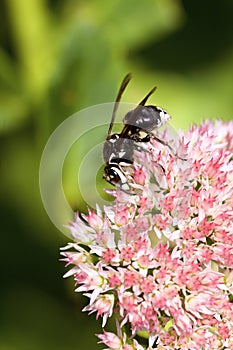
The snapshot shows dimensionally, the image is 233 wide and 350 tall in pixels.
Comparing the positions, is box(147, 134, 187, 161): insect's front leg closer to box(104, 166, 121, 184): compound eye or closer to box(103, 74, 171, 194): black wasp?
box(103, 74, 171, 194): black wasp

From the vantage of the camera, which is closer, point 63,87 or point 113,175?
point 113,175

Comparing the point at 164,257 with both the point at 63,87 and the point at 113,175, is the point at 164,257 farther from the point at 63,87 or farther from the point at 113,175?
the point at 63,87

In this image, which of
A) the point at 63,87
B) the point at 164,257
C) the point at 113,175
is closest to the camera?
the point at 164,257

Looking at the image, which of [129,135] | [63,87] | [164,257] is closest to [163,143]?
[129,135]

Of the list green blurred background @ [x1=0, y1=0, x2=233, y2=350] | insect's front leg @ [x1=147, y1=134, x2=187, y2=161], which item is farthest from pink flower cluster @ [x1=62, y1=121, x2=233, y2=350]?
green blurred background @ [x1=0, y1=0, x2=233, y2=350]

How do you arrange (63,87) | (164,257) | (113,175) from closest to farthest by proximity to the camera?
(164,257) < (113,175) < (63,87)

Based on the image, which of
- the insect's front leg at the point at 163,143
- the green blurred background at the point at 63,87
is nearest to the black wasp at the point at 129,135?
the insect's front leg at the point at 163,143

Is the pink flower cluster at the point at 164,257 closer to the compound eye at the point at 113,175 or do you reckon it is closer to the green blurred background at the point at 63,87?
the compound eye at the point at 113,175

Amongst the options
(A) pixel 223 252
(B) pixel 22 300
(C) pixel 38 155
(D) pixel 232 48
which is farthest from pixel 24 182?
(A) pixel 223 252
